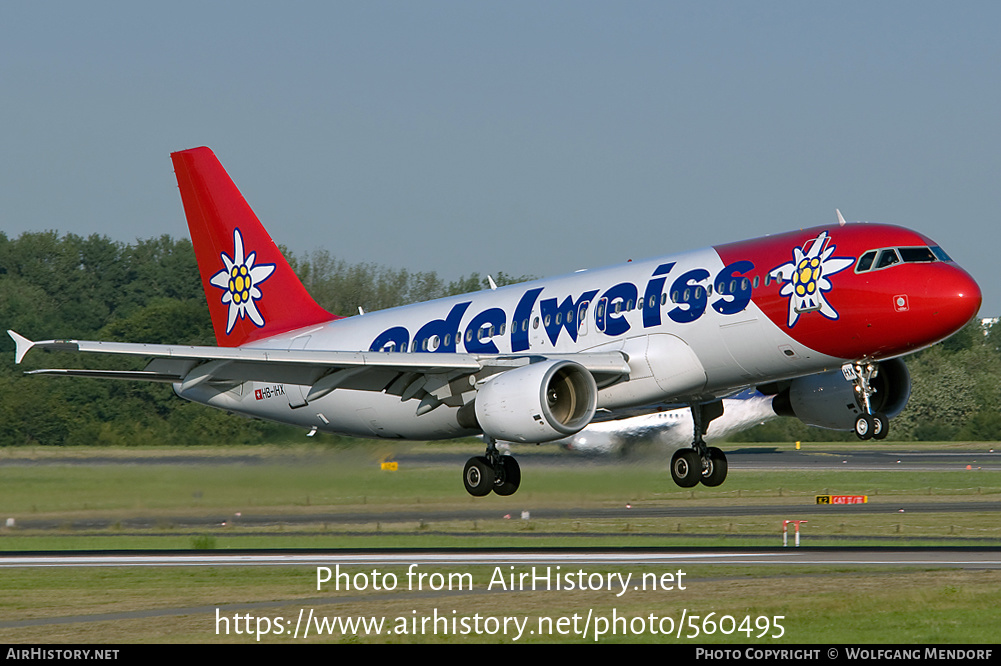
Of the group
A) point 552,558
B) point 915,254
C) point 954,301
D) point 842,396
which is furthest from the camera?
point 552,558

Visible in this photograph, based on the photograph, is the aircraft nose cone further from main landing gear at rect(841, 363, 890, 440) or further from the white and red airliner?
main landing gear at rect(841, 363, 890, 440)

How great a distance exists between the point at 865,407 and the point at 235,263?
1914 centimetres

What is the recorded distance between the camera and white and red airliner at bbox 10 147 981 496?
1067 inches

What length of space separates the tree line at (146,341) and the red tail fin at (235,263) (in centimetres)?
318

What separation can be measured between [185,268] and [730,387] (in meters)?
87.6

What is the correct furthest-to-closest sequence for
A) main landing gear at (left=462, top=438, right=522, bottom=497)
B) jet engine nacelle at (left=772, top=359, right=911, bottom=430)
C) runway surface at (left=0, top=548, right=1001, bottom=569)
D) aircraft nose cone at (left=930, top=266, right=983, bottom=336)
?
runway surface at (left=0, top=548, right=1001, bottom=569) < main landing gear at (left=462, top=438, right=522, bottom=497) < jet engine nacelle at (left=772, top=359, right=911, bottom=430) < aircraft nose cone at (left=930, top=266, right=983, bottom=336)

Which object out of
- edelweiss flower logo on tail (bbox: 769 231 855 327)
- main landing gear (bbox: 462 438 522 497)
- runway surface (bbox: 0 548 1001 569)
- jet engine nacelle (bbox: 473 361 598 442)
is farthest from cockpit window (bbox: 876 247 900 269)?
runway surface (bbox: 0 548 1001 569)

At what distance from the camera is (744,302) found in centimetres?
2819

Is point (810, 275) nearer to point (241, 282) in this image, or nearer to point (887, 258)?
point (887, 258)

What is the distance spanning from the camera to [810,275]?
1084 inches

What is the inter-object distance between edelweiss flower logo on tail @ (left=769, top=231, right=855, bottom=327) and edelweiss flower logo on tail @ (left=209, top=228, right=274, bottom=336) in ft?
54.4

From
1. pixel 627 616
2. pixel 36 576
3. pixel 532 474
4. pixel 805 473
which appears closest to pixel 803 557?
pixel 532 474

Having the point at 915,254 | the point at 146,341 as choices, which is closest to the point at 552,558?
the point at 915,254
